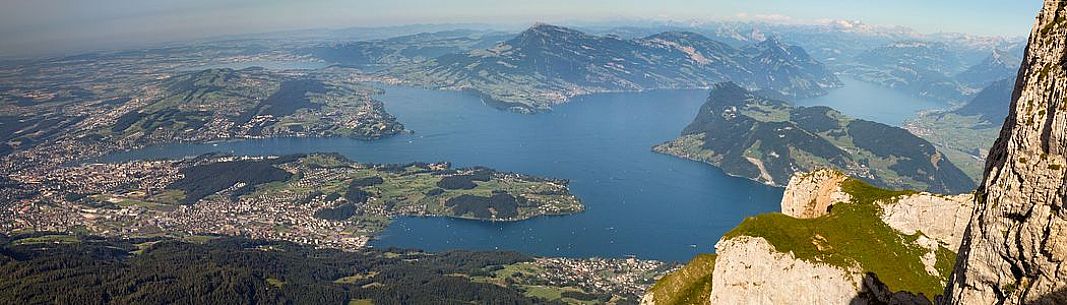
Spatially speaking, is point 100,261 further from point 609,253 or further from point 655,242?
point 655,242

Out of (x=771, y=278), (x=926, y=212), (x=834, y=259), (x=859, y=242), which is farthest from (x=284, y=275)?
(x=926, y=212)

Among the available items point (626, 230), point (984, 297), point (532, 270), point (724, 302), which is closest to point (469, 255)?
point (532, 270)

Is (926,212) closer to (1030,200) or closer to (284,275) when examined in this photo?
(1030,200)

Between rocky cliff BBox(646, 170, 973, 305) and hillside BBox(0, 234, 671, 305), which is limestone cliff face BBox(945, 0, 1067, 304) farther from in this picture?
hillside BBox(0, 234, 671, 305)

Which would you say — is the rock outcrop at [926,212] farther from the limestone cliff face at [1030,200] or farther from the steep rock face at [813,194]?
the limestone cliff face at [1030,200]

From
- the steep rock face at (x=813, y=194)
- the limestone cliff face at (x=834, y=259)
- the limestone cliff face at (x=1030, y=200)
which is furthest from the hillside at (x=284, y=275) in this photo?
the limestone cliff face at (x=1030, y=200)

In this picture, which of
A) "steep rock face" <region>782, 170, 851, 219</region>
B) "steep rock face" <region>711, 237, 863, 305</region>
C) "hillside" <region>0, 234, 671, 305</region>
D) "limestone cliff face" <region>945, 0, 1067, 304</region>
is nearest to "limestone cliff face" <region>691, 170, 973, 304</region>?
"steep rock face" <region>711, 237, 863, 305</region>
